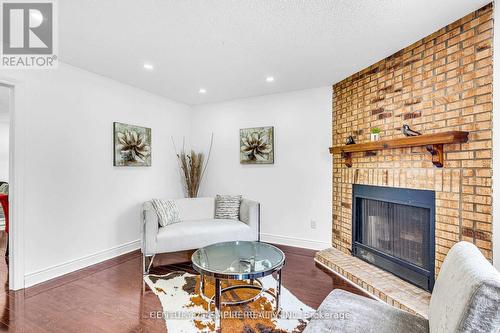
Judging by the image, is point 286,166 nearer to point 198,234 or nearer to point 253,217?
point 253,217

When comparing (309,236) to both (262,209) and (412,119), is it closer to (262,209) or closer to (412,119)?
(262,209)

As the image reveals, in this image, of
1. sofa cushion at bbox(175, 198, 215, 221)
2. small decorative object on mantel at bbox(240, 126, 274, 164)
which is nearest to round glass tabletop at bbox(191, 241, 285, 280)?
sofa cushion at bbox(175, 198, 215, 221)

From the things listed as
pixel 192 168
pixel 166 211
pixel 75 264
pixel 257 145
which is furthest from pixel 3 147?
pixel 257 145

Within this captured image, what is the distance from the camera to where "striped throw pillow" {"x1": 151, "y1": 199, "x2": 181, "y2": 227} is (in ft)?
10.7

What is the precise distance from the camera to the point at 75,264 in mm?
2971

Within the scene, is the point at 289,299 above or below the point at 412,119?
below

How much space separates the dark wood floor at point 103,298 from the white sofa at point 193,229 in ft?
0.94

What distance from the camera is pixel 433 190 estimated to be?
227 centimetres

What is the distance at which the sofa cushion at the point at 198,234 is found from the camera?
3.01 metres

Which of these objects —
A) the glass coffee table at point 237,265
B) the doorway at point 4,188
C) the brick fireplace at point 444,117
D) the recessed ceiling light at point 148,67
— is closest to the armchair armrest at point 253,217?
the glass coffee table at point 237,265

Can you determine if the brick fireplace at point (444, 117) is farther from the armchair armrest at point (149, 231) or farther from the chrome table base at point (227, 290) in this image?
the armchair armrest at point (149, 231)

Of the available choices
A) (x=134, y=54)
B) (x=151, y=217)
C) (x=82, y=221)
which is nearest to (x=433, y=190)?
(x=151, y=217)

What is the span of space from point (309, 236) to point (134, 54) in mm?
3165

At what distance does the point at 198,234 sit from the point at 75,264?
4.60ft
